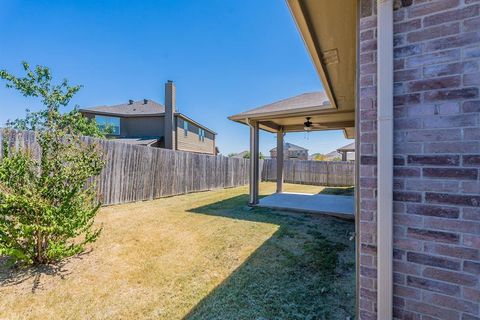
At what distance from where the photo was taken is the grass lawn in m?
2.36

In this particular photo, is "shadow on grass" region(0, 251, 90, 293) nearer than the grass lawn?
No

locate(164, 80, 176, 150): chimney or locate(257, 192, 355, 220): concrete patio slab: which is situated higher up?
locate(164, 80, 176, 150): chimney

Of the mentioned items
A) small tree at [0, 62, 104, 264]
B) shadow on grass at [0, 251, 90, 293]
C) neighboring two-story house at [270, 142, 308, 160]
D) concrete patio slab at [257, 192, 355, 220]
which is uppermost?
neighboring two-story house at [270, 142, 308, 160]

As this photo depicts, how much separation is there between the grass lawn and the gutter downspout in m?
1.20

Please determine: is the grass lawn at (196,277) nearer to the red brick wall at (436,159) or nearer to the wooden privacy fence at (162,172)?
the wooden privacy fence at (162,172)

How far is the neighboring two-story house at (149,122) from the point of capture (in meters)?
16.6

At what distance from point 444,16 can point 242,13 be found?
23.2 ft

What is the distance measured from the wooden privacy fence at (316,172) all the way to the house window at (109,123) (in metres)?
11.7

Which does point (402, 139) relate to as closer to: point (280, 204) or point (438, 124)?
point (438, 124)

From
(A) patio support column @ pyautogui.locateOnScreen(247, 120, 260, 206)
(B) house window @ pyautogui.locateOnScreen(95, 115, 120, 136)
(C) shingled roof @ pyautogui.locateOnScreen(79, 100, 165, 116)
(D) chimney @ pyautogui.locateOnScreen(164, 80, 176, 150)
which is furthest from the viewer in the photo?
(C) shingled roof @ pyautogui.locateOnScreen(79, 100, 165, 116)

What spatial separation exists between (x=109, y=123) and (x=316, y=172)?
15.7 m

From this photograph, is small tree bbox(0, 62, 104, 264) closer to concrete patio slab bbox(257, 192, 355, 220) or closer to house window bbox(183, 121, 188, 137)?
concrete patio slab bbox(257, 192, 355, 220)

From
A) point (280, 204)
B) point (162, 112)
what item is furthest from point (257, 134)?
point (162, 112)

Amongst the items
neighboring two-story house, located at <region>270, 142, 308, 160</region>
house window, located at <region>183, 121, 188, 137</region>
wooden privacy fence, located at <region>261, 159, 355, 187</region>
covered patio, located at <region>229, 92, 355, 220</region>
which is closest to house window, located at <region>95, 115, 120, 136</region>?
house window, located at <region>183, 121, 188, 137</region>
